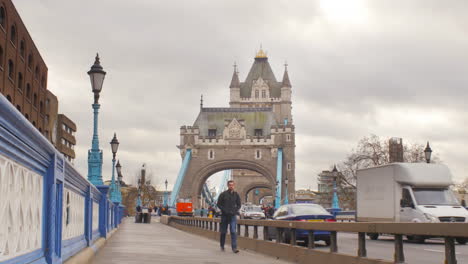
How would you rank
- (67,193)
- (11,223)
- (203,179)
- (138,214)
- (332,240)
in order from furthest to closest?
(203,179) < (138,214) < (332,240) < (67,193) < (11,223)

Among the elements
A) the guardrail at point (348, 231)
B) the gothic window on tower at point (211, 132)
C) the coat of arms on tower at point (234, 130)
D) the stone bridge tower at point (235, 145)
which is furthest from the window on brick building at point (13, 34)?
the gothic window on tower at point (211, 132)

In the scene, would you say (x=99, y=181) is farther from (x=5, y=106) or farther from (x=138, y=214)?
(x=138, y=214)

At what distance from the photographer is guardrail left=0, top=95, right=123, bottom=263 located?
4.31 meters

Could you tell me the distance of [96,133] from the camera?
15.6 metres

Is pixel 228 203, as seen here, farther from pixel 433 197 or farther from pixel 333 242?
pixel 433 197

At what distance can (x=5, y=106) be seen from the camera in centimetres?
378

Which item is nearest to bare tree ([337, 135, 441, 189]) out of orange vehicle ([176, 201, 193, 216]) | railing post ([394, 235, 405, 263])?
orange vehicle ([176, 201, 193, 216])

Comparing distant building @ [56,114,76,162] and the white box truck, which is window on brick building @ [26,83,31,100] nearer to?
the white box truck

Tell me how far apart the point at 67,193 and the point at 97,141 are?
7.71 m

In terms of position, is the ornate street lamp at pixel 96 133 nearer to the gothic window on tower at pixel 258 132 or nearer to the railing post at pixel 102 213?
the railing post at pixel 102 213

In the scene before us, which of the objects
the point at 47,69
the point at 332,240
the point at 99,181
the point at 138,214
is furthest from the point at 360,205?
the point at 47,69

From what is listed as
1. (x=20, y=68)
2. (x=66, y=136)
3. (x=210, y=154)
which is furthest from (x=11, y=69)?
(x=210, y=154)

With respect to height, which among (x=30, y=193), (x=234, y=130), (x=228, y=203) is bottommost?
(x=228, y=203)

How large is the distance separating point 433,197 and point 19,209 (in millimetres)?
17898
